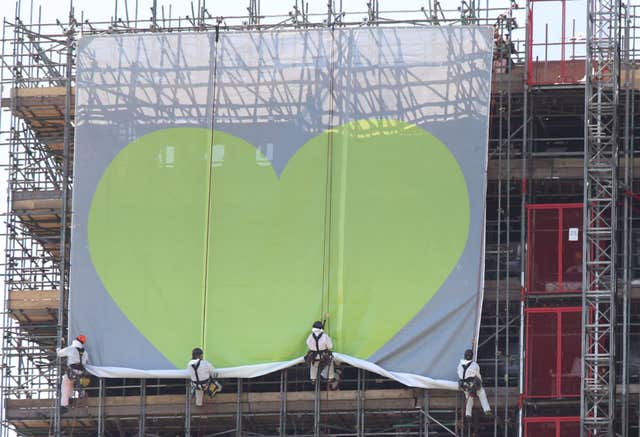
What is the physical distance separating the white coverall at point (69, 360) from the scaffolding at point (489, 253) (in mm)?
547

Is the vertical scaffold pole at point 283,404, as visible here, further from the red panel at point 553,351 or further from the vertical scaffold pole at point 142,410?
the red panel at point 553,351

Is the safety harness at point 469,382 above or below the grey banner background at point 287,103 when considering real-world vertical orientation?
below

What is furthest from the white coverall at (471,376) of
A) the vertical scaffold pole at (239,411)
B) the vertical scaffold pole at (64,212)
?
the vertical scaffold pole at (64,212)

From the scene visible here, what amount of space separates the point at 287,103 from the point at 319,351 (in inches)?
253

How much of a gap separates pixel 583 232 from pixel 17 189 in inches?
572

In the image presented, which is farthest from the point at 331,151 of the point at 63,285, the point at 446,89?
the point at 63,285

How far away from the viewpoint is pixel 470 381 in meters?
61.8

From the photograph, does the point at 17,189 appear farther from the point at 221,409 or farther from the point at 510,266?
the point at 510,266

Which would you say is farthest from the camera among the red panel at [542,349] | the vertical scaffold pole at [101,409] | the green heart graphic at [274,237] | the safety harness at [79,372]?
the vertical scaffold pole at [101,409]

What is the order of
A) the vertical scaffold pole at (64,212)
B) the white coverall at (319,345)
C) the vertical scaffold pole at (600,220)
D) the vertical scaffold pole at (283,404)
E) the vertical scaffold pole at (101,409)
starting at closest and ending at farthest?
the vertical scaffold pole at (600,220) < the white coverall at (319,345) < the vertical scaffold pole at (283,404) < the vertical scaffold pole at (101,409) < the vertical scaffold pole at (64,212)

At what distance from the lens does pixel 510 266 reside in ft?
214

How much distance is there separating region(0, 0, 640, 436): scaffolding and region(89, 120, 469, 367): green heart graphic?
1298 millimetres

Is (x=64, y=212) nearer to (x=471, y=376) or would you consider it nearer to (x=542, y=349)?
(x=471, y=376)

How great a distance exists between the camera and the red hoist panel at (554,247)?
63938 mm
